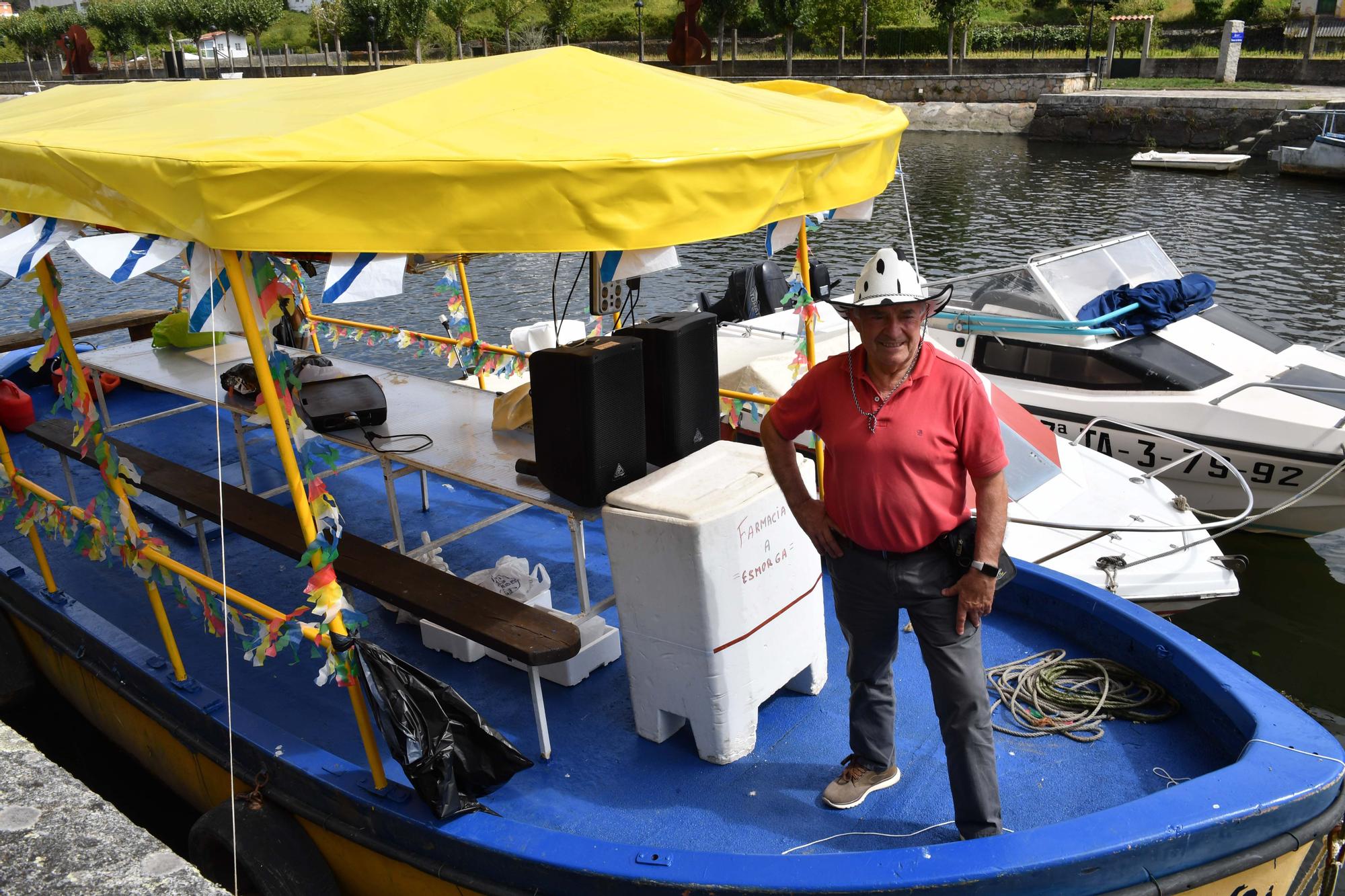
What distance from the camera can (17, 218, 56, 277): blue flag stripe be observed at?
3.61 m

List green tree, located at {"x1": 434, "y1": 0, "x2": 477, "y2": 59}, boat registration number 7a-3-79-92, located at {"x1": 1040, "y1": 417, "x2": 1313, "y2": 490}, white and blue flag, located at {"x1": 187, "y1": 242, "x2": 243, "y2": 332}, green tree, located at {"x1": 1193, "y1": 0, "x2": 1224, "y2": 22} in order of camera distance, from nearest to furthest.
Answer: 1. white and blue flag, located at {"x1": 187, "y1": 242, "x2": 243, "y2": 332}
2. boat registration number 7a-3-79-92, located at {"x1": 1040, "y1": 417, "x2": 1313, "y2": 490}
3. green tree, located at {"x1": 1193, "y1": 0, "x2": 1224, "y2": 22}
4. green tree, located at {"x1": 434, "y1": 0, "x2": 477, "y2": 59}

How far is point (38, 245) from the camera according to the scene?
3717mm

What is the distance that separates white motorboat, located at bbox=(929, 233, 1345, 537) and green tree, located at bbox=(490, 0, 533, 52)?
4882 cm

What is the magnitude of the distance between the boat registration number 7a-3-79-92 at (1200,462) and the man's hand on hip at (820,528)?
249 inches

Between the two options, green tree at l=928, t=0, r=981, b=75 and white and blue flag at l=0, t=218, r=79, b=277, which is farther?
green tree at l=928, t=0, r=981, b=75

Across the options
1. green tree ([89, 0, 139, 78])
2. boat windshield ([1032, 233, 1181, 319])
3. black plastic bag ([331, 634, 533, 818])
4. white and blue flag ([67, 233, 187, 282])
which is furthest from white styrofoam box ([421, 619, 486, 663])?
green tree ([89, 0, 139, 78])

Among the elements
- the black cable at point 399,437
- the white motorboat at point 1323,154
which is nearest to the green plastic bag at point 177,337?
the black cable at point 399,437

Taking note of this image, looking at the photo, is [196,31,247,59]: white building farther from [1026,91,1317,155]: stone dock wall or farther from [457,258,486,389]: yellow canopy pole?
[457,258,486,389]: yellow canopy pole

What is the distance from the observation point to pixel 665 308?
1666 cm

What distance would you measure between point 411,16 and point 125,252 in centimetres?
5629

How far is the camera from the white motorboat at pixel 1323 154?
1024 inches

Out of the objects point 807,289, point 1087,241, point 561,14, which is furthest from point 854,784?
point 561,14

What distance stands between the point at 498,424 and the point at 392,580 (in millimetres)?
1082

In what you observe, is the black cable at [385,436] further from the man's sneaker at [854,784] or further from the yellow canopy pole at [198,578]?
the man's sneaker at [854,784]
